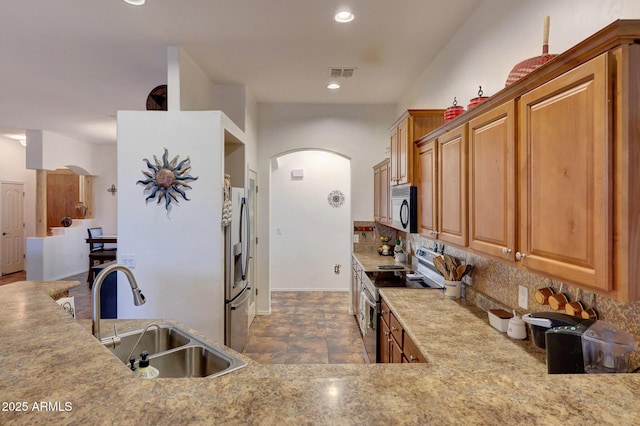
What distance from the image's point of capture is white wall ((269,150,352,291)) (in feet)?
22.4

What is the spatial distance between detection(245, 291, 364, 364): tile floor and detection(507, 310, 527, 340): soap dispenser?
205 cm

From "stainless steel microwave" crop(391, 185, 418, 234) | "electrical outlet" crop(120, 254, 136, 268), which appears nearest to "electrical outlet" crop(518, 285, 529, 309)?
"stainless steel microwave" crop(391, 185, 418, 234)

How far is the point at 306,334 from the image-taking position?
14.6 ft

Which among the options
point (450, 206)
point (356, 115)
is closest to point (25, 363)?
point (450, 206)

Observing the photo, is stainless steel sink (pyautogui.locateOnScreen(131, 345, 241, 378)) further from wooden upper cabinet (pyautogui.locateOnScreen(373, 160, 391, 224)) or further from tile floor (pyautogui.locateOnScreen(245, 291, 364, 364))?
wooden upper cabinet (pyautogui.locateOnScreen(373, 160, 391, 224))

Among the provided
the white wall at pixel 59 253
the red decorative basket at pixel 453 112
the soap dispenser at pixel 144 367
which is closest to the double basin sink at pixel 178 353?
the soap dispenser at pixel 144 367

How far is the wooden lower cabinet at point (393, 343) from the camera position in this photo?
205cm

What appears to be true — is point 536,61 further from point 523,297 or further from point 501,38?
point 523,297

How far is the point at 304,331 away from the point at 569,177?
153 inches

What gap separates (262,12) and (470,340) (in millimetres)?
2631

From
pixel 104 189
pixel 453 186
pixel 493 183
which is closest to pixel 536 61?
pixel 493 183

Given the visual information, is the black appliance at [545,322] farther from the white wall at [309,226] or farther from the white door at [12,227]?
the white door at [12,227]

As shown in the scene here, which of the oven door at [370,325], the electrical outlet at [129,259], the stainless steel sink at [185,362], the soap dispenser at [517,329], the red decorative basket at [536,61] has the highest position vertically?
the red decorative basket at [536,61]

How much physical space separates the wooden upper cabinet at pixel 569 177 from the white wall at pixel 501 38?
0.52 metres
